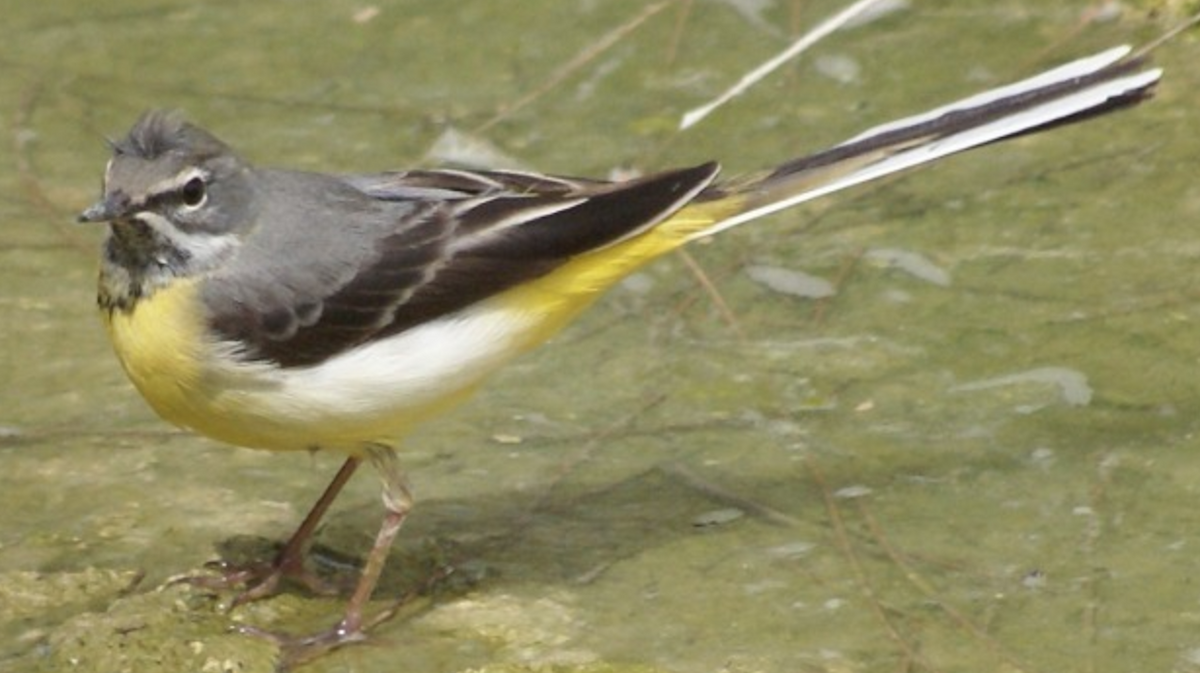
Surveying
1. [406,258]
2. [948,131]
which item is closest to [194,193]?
[406,258]

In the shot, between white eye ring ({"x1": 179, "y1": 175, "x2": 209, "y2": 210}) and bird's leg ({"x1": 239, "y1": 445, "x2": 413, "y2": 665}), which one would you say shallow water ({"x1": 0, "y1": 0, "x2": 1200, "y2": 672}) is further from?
white eye ring ({"x1": 179, "y1": 175, "x2": 209, "y2": 210})

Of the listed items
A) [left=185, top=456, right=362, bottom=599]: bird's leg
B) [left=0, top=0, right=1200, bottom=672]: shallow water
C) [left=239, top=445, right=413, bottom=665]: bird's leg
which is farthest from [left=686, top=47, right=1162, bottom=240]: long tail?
[left=185, top=456, right=362, bottom=599]: bird's leg

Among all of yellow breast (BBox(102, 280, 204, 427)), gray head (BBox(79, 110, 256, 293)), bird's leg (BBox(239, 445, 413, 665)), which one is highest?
gray head (BBox(79, 110, 256, 293))

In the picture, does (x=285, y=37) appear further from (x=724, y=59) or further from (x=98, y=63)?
(x=724, y=59)

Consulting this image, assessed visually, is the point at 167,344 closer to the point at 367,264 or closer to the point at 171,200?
→ the point at 171,200

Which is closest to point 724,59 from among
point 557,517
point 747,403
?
point 747,403

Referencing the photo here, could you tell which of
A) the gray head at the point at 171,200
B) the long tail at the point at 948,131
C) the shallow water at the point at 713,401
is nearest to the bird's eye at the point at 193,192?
the gray head at the point at 171,200

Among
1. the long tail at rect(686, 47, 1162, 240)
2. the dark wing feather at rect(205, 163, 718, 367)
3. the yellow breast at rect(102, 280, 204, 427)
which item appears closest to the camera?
the yellow breast at rect(102, 280, 204, 427)
